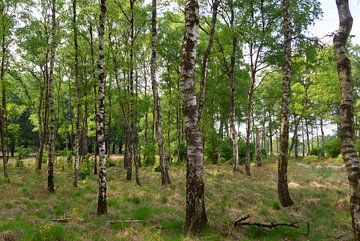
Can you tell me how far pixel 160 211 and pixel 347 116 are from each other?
6816mm

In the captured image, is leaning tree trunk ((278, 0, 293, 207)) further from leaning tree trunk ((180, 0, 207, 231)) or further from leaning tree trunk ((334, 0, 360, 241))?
leaning tree trunk ((180, 0, 207, 231))

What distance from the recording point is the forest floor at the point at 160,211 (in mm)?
8562

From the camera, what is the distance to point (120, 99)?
17.4 meters

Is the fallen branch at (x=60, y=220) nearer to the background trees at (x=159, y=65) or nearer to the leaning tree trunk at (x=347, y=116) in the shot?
the background trees at (x=159, y=65)

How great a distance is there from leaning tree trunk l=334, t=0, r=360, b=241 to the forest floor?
2.57 m

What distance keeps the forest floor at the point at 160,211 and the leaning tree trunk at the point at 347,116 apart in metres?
2.57

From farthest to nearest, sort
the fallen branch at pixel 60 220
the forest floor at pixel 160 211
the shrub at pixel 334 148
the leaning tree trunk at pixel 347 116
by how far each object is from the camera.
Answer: the shrub at pixel 334 148 < the fallen branch at pixel 60 220 < the forest floor at pixel 160 211 < the leaning tree trunk at pixel 347 116

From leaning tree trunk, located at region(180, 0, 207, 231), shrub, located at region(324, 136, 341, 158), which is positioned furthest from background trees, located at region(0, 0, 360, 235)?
shrub, located at region(324, 136, 341, 158)

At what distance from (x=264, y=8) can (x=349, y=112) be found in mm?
14853

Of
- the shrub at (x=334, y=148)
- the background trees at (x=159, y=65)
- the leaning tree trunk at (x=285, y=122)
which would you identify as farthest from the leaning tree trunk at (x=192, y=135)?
the shrub at (x=334, y=148)

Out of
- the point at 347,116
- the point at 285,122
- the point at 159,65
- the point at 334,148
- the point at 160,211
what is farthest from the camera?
the point at 334,148

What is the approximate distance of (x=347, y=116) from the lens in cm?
786

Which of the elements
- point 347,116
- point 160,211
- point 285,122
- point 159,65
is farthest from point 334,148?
point 347,116

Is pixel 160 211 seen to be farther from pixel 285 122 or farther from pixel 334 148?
pixel 334 148
